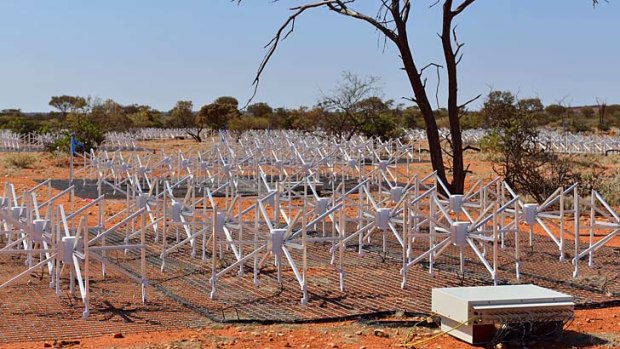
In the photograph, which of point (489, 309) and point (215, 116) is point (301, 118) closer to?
point (215, 116)

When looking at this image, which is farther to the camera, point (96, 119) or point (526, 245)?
point (96, 119)

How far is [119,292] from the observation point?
349 inches

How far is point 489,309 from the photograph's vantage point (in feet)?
22.2

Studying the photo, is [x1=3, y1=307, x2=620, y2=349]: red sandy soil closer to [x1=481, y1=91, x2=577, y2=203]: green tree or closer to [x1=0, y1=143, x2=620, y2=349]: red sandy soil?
[x1=0, y1=143, x2=620, y2=349]: red sandy soil

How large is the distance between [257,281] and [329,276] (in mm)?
1078

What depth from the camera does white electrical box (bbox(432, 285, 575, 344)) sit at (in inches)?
267

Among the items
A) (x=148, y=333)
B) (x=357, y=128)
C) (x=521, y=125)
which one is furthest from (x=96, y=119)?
(x=148, y=333)

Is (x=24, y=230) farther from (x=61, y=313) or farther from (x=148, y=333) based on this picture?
(x=148, y=333)

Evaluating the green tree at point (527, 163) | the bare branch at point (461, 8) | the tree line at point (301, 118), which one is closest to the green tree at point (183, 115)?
the tree line at point (301, 118)

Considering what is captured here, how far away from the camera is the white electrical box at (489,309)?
6.79 meters

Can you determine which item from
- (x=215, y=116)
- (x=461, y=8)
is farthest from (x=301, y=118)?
(x=461, y=8)

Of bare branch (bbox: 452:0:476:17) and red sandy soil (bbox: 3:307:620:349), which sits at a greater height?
bare branch (bbox: 452:0:476:17)

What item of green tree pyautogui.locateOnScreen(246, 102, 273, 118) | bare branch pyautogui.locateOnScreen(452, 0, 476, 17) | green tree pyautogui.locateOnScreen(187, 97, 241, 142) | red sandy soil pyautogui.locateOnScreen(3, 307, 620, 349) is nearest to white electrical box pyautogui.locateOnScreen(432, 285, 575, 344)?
red sandy soil pyautogui.locateOnScreen(3, 307, 620, 349)

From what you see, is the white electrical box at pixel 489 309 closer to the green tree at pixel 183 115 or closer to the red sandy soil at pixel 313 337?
the red sandy soil at pixel 313 337
